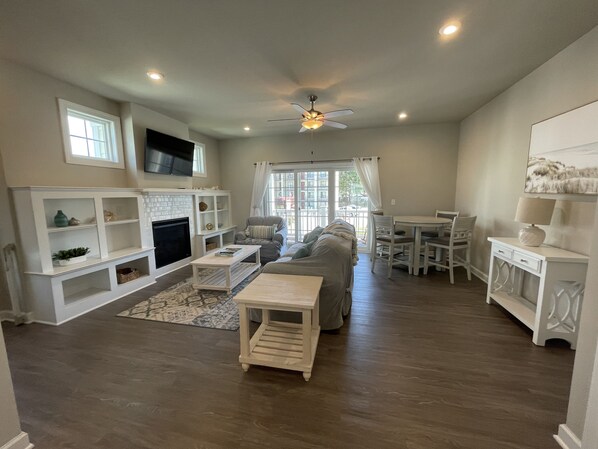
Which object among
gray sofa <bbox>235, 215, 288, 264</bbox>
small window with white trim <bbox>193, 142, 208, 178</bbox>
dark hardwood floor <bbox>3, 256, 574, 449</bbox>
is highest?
small window with white trim <bbox>193, 142, 208, 178</bbox>

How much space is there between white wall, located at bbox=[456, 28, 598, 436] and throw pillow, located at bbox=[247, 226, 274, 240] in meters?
3.65

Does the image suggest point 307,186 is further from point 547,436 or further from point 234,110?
point 547,436

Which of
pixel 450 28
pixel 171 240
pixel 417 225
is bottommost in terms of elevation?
pixel 171 240

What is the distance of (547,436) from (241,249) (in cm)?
366

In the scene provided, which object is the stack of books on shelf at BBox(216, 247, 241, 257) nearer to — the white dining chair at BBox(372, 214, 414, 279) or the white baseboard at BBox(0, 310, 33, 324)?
the white baseboard at BBox(0, 310, 33, 324)

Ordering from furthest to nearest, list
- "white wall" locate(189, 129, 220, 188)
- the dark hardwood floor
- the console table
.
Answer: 1. "white wall" locate(189, 129, 220, 188)
2. the console table
3. the dark hardwood floor

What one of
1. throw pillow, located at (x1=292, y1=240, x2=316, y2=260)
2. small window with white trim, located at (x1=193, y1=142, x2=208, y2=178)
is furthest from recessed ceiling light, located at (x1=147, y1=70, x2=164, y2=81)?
small window with white trim, located at (x1=193, y1=142, x2=208, y2=178)

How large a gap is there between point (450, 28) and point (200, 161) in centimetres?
503

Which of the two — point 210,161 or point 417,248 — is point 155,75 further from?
point 417,248

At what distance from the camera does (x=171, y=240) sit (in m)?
4.46

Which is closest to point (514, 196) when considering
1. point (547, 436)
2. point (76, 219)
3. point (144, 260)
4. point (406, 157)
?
point (406, 157)

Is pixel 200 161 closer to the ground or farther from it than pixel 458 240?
farther from it

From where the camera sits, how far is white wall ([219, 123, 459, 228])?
4.97m

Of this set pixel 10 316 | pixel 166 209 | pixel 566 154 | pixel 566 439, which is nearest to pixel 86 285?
pixel 10 316
